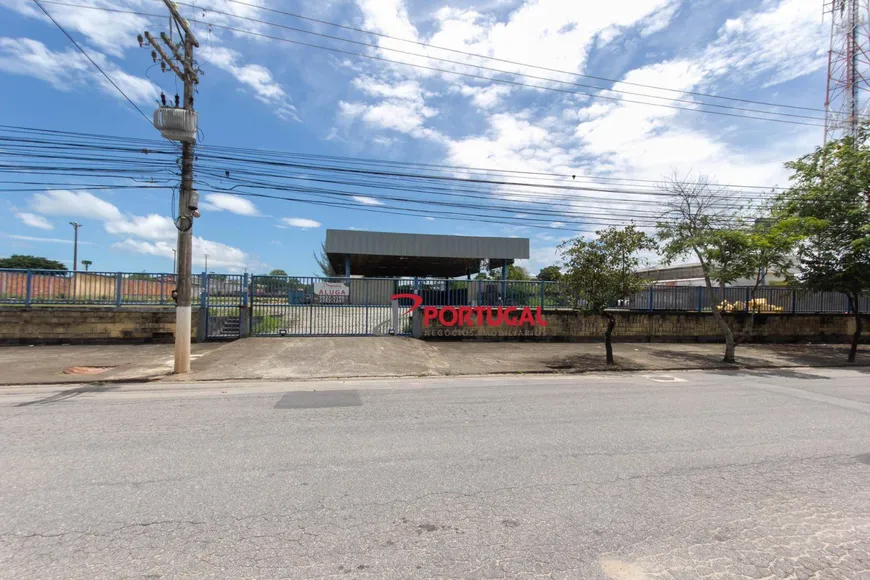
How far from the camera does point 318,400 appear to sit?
7348 millimetres

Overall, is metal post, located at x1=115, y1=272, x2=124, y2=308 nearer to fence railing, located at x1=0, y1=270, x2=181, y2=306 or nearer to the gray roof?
fence railing, located at x1=0, y1=270, x2=181, y2=306

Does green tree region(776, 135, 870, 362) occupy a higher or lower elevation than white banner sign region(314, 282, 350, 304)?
higher

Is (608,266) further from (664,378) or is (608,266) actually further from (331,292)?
(331,292)

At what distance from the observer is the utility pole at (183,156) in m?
9.78

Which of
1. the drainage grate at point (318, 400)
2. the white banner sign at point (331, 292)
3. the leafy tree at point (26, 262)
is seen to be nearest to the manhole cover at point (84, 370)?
the drainage grate at point (318, 400)

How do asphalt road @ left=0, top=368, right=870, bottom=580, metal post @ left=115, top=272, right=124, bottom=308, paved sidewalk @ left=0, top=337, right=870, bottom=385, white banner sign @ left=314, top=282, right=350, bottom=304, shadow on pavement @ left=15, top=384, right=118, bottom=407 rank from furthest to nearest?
white banner sign @ left=314, top=282, right=350, bottom=304
metal post @ left=115, top=272, right=124, bottom=308
paved sidewalk @ left=0, top=337, right=870, bottom=385
shadow on pavement @ left=15, top=384, right=118, bottom=407
asphalt road @ left=0, top=368, right=870, bottom=580

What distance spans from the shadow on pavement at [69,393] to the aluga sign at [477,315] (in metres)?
8.76

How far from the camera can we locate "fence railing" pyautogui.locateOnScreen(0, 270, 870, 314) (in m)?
13.4

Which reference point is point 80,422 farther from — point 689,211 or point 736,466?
point 689,211

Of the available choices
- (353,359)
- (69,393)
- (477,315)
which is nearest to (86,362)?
(69,393)

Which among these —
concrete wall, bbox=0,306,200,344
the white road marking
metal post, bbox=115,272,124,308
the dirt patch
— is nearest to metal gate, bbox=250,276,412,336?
concrete wall, bbox=0,306,200,344

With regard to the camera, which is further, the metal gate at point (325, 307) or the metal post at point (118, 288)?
the metal gate at point (325, 307)

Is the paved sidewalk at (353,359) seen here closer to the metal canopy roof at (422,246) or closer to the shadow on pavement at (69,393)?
the shadow on pavement at (69,393)

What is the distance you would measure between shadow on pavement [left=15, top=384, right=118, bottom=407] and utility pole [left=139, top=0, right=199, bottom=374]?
153 cm
